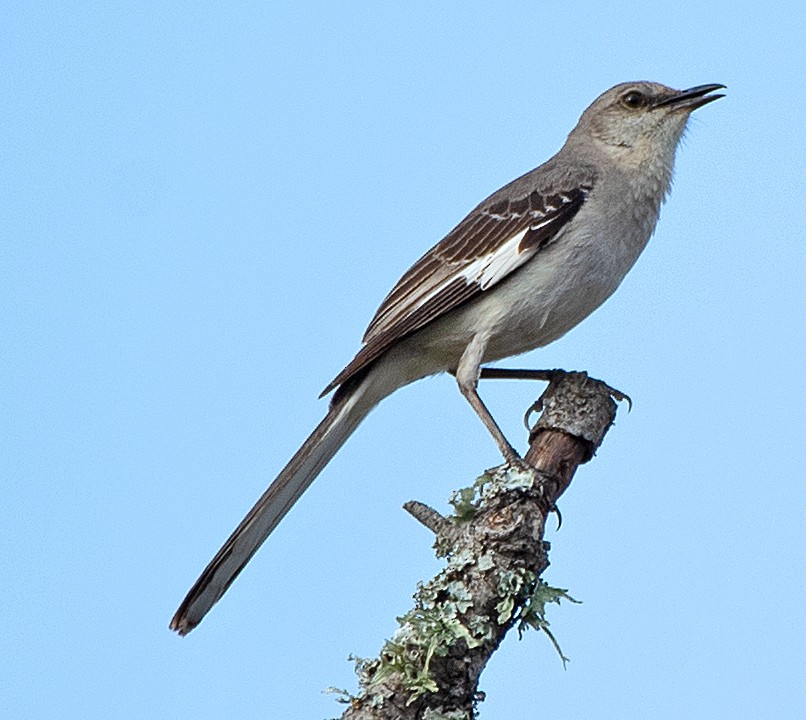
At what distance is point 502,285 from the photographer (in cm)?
582

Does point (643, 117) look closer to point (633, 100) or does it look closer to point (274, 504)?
point (633, 100)

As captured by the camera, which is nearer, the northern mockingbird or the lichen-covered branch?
the lichen-covered branch

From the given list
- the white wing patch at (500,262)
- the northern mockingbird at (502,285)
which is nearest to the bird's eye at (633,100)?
the northern mockingbird at (502,285)

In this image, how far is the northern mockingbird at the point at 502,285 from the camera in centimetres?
575

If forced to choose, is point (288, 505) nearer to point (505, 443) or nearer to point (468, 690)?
point (505, 443)

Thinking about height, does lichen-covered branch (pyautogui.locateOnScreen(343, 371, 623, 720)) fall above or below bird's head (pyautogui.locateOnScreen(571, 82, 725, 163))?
below

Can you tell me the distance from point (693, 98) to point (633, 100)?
13.8 inches

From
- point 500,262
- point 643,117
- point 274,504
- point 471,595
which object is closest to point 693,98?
point 643,117

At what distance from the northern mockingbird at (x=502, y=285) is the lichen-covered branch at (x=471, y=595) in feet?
3.94

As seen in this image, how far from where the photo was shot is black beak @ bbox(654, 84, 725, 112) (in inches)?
260

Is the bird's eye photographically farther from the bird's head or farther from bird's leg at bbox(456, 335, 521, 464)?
bird's leg at bbox(456, 335, 521, 464)

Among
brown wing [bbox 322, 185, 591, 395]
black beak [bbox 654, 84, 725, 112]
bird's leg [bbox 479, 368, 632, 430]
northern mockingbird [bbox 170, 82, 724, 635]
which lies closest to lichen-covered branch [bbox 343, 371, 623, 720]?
bird's leg [bbox 479, 368, 632, 430]

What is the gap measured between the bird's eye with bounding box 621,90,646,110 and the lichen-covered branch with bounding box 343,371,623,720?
2859mm

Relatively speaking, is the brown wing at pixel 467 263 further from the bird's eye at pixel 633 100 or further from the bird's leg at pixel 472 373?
the bird's eye at pixel 633 100
